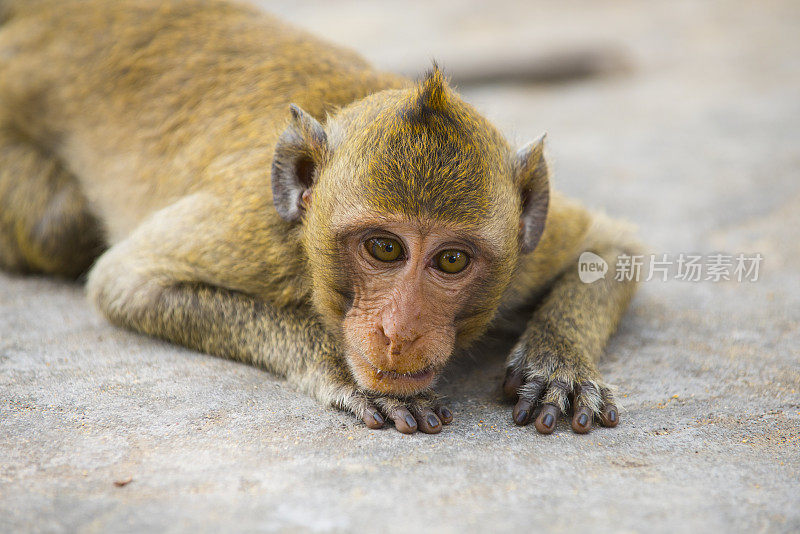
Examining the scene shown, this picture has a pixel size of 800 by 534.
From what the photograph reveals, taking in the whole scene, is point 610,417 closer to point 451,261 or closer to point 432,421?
point 432,421

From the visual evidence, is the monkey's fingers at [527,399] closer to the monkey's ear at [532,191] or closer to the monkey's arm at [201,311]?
the monkey's ear at [532,191]

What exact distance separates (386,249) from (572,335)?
1.53 meters

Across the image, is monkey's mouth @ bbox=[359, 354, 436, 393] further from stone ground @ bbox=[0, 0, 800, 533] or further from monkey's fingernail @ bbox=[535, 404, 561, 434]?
monkey's fingernail @ bbox=[535, 404, 561, 434]

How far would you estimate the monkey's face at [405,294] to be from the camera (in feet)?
12.8

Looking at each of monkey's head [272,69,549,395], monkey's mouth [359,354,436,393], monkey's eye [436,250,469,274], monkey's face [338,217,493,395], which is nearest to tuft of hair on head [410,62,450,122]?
monkey's head [272,69,549,395]

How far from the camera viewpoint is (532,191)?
15.2 ft

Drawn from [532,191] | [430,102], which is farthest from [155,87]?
[532,191]

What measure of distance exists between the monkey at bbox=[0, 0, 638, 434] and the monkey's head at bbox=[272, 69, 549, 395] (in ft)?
0.04

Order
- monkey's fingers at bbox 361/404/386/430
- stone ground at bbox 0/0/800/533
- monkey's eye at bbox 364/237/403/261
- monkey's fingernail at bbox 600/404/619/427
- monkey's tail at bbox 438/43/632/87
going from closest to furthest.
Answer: stone ground at bbox 0/0/800/533, monkey's eye at bbox 364/237/403/261, monkey's fingers at bbox 361/404/386/430, monkey's fingernail at bbox 600/404/619/427, monkey's tail at bbox 438/43/632/87

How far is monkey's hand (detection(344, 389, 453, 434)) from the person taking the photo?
4.08m

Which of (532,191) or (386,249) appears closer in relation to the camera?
(386,249)

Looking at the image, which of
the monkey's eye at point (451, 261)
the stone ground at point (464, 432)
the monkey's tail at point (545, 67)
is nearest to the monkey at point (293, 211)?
the monkey's eye at point (451, 261)

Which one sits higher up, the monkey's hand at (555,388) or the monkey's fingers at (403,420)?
the monkey's hand at (555,388)

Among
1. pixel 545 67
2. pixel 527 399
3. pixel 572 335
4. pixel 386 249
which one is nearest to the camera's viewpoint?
pixel 386 249
